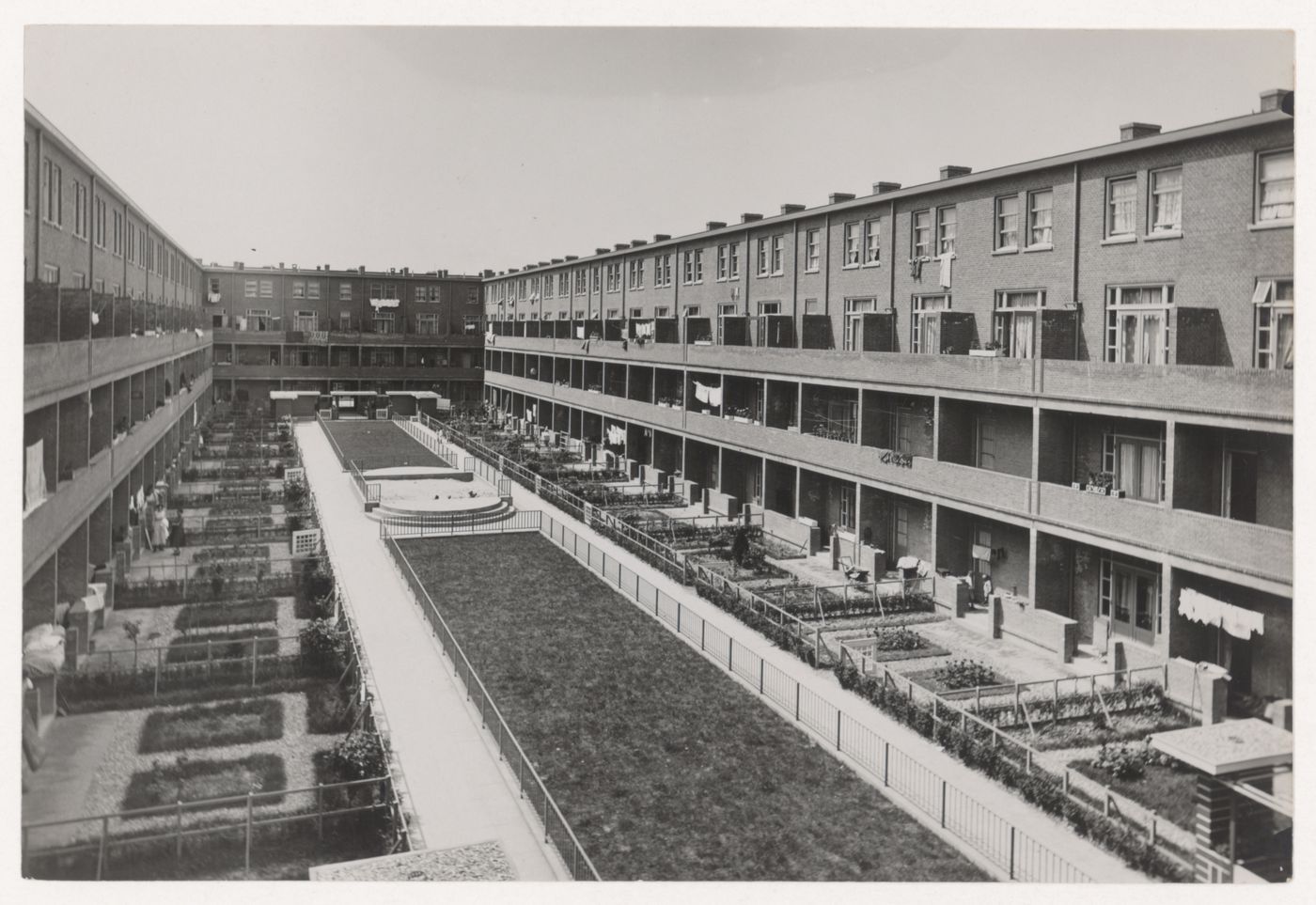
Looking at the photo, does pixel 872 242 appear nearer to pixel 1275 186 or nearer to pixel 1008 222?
pixel 1008 222

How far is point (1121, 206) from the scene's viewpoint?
24.2 m

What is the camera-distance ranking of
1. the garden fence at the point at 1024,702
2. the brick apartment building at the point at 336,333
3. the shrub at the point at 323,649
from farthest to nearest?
the brick apartment building at the point at 336,333
the shrub at the point at 323,649
the garden fence at the point at 1024,702

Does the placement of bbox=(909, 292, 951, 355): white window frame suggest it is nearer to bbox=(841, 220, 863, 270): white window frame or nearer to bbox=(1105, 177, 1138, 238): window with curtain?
bbox=(841, 220, 863, 270): white window frame

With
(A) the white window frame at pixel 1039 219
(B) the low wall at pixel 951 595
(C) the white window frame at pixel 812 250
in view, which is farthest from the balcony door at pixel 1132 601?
(C) the white window frame at pixel 812 250

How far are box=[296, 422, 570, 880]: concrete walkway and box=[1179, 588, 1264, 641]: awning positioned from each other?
1270cm

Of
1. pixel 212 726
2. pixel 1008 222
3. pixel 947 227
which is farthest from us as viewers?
pixel 947 227

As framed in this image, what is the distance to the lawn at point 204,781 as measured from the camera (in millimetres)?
15680

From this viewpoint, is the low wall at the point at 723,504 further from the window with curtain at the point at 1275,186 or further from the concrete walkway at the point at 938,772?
the window with curtain at the point at 1275,186

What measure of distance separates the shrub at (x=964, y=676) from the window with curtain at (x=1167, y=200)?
33.8 ft

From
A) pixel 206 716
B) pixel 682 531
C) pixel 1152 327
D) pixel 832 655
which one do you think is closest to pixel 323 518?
pixel 682 531

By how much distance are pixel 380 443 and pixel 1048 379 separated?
1791 inches

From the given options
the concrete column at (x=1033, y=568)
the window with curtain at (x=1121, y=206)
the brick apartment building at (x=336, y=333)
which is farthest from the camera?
the brick apartment building at (x=336, y=333)

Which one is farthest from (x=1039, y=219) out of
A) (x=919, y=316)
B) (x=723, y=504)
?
(x=723, y=504)

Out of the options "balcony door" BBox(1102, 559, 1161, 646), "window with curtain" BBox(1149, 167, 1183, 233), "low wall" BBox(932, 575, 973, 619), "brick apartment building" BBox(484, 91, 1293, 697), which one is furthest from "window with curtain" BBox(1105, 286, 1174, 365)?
"low wall" BBox(932, 575, 973, 619)
